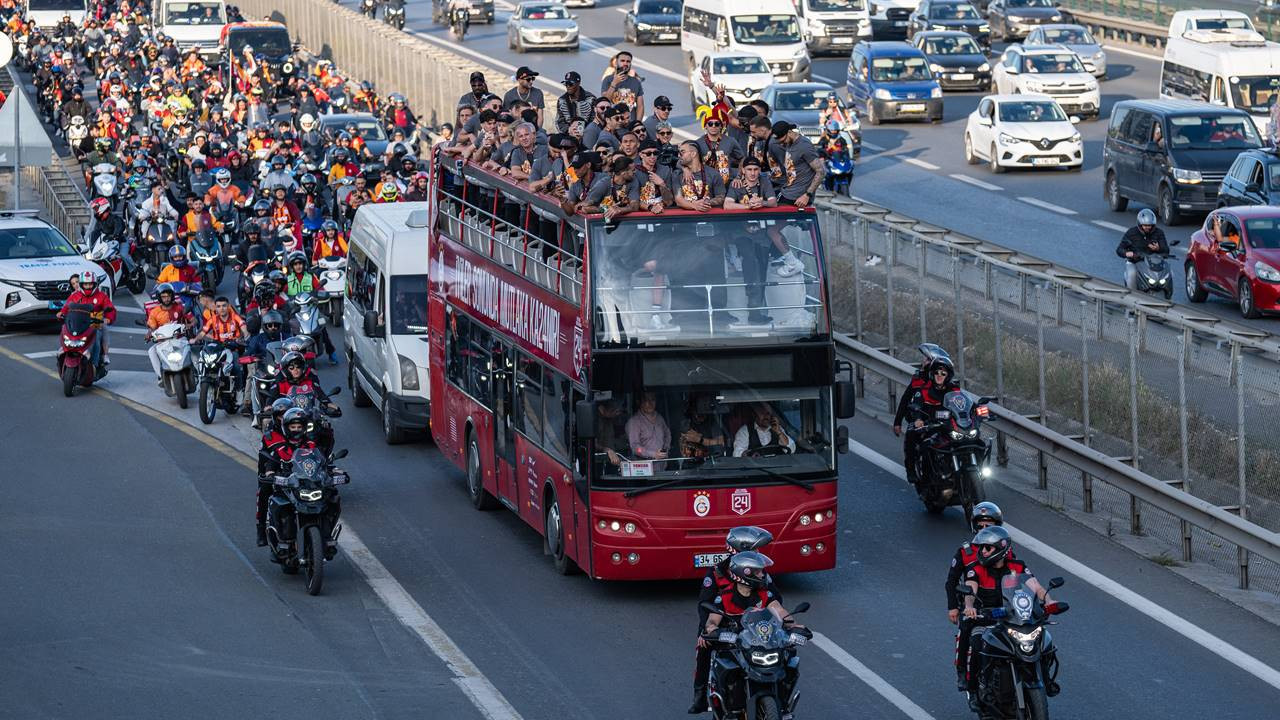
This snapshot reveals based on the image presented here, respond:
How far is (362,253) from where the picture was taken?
2638 centimetres

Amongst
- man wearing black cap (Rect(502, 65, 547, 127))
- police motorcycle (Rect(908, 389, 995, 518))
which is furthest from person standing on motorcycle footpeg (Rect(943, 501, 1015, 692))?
man wearing black cap (Rect(502, 65, 547, 127))

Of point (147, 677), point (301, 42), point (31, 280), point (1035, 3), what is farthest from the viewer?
point (301, 42)

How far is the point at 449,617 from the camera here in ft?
55.5

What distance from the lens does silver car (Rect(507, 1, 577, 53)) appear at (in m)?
64.9

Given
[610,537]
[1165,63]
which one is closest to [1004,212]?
[1165,63]

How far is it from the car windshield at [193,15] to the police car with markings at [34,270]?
36.2 metres

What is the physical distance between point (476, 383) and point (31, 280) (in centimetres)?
1332

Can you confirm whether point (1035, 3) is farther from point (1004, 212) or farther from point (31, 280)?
point (31, 280)

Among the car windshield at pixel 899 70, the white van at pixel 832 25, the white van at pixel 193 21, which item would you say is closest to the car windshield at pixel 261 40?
the white van at pixel 193 21

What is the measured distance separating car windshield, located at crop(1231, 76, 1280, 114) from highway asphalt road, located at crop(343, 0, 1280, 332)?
9.66 ft

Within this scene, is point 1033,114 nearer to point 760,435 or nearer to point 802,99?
point 802,99

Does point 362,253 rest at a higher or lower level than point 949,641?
higher

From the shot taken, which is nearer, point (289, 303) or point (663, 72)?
point (289, 303)

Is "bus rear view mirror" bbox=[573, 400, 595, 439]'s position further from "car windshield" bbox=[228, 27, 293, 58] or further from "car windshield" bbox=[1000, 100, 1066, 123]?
"car windshield" bbox=[228, 27, 293, 58]
